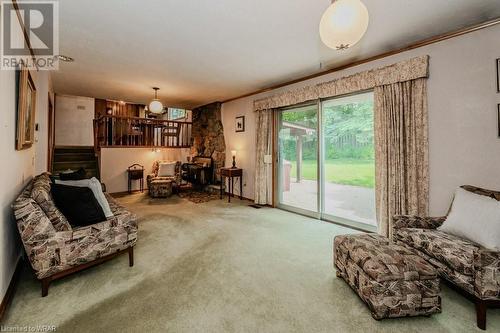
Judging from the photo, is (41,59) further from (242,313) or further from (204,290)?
(242,313)

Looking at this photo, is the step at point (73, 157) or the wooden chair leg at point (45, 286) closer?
the wooden chair leg at point (45, 286)

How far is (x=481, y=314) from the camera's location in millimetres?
1604

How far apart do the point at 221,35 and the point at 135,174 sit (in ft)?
16.8

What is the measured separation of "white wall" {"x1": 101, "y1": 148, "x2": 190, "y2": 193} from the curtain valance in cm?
434

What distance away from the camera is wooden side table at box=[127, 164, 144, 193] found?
6.46m

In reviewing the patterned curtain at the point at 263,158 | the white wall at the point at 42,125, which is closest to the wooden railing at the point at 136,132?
the white wall at the point at 42,125

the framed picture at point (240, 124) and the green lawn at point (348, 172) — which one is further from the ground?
the framed picture at point (240, 124)

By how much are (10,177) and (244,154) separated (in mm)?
4360

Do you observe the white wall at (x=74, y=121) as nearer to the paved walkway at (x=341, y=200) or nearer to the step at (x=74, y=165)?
the step at (x=74, y=165)

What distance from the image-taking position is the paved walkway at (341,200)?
368 cm

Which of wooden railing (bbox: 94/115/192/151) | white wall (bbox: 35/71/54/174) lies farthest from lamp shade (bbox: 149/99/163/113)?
white wall (bbox: 35/71/54/174)

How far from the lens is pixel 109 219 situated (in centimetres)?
238

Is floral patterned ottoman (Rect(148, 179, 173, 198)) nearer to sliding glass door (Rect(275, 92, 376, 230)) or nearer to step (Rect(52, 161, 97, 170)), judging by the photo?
step (Rect(52, 161, 97, 170))

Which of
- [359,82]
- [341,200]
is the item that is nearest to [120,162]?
[341,200]
